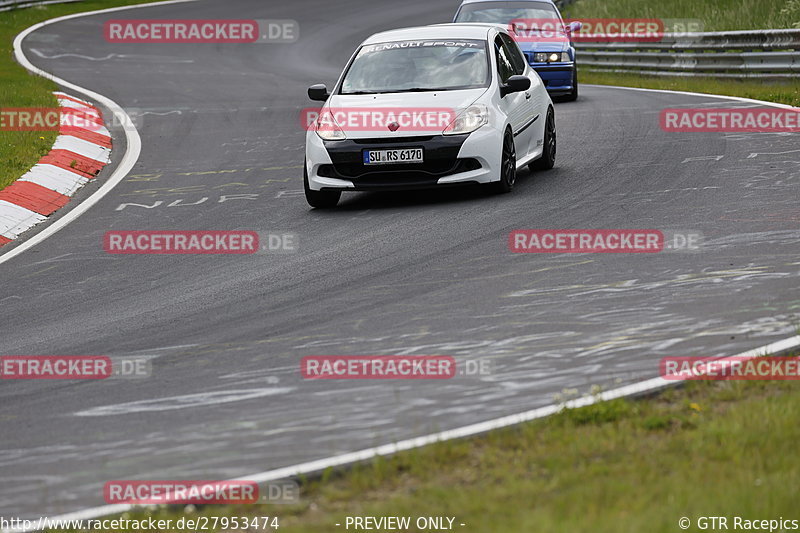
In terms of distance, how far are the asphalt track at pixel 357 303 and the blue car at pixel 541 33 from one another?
556 centimetres

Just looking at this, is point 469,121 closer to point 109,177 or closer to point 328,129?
point 328,129

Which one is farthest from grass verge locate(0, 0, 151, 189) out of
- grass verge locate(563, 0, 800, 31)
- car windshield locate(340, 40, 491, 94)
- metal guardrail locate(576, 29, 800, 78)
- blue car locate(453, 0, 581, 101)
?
grass verge locate(563, 0, 800, 31)

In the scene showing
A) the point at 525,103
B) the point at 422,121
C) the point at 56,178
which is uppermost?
the point at 422,121

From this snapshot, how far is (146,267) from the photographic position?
9.50 m

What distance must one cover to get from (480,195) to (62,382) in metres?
5.91

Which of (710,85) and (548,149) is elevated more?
(548,149)

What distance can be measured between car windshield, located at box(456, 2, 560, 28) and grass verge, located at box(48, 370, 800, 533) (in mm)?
16939

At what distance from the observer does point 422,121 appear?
37.2 ft

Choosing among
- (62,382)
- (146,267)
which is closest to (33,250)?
(146,267)

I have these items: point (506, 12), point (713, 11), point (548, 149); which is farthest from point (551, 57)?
point (713, 11)

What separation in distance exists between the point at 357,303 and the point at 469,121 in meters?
4.04

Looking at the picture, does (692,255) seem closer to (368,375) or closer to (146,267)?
(368,375)

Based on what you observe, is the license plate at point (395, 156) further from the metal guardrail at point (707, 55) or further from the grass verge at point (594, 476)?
the metal guardrail at point (707, 55)

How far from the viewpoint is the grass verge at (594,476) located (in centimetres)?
413
